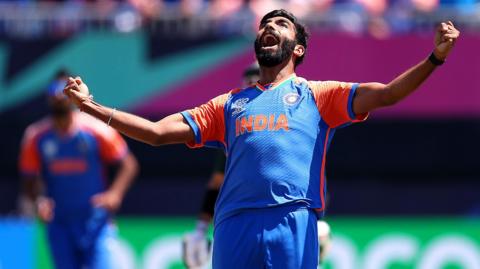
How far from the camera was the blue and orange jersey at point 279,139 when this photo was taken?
5938mm

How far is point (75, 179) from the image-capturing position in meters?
10.4

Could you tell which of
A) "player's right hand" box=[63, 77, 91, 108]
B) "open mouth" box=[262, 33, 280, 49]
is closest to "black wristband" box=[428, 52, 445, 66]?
"open mouth" box=[262, 33, 280, 49]

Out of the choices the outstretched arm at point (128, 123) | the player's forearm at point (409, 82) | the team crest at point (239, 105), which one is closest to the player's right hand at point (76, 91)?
the outstretched arm at point (128, 123)

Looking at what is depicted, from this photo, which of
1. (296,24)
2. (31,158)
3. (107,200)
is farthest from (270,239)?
(31,158)

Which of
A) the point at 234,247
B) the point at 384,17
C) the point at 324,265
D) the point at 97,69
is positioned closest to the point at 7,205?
the point at 97,69

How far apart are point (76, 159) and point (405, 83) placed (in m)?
5.37

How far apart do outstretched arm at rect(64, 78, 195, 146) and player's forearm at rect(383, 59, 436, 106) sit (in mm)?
1182

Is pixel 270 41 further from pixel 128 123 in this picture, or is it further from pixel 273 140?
pixel 128 123

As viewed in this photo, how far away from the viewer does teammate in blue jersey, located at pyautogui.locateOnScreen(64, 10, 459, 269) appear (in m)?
5.90

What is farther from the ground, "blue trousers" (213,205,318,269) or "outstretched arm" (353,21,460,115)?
"outstretched arm" (353,21,460,115)

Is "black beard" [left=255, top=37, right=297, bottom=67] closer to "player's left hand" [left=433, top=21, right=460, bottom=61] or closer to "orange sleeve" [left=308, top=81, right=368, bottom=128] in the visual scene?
"orange sleeve" [left=308, top=81, right=368, bottom=128]

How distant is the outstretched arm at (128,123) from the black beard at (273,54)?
0.59 m

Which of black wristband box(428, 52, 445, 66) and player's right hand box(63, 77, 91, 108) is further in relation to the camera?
player's right hand box(63, 77, 91, 108)

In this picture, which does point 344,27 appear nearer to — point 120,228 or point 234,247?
point 120,228
